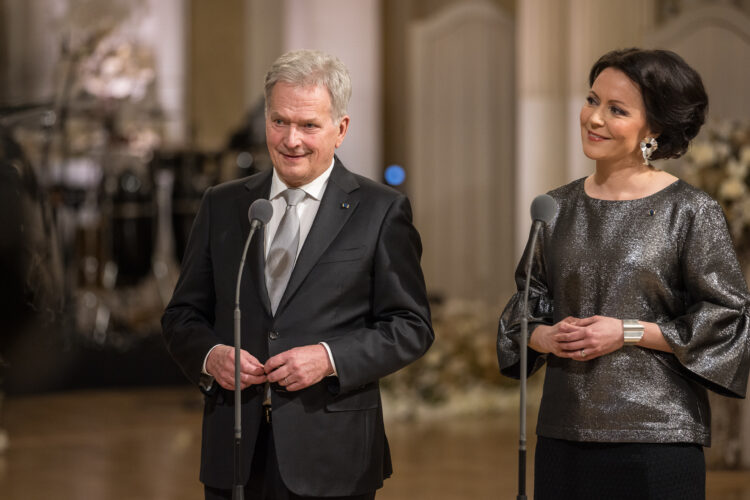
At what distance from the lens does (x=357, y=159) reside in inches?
405

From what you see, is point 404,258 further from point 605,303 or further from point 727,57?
point 727,57

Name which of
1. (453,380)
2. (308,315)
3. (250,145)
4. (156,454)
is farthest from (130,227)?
(308,315)

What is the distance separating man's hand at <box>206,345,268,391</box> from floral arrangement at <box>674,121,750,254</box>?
356cm

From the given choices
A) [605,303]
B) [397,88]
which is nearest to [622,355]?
[605,303]

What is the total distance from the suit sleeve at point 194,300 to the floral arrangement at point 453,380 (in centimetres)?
480

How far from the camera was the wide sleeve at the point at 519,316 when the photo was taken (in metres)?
2.58

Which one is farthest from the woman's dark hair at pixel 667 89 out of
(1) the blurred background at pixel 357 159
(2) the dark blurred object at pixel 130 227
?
(2) the dark blurred object at pixel 130 227

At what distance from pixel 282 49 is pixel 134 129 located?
7.50 feet

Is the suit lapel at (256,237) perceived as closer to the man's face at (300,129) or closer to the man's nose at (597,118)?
the man's face at (300,129)

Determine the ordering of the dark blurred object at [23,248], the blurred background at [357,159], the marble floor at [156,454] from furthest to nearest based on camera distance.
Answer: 1. the blurred background at [357,159]
2. the marble floor at [156,454]
3. the dark blurred object at [23,248]

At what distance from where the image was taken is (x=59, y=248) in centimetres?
392

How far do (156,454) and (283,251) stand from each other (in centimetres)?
401

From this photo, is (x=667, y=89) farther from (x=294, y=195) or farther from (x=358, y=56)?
(x=358, y=56)

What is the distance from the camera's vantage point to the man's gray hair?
2484 mm
